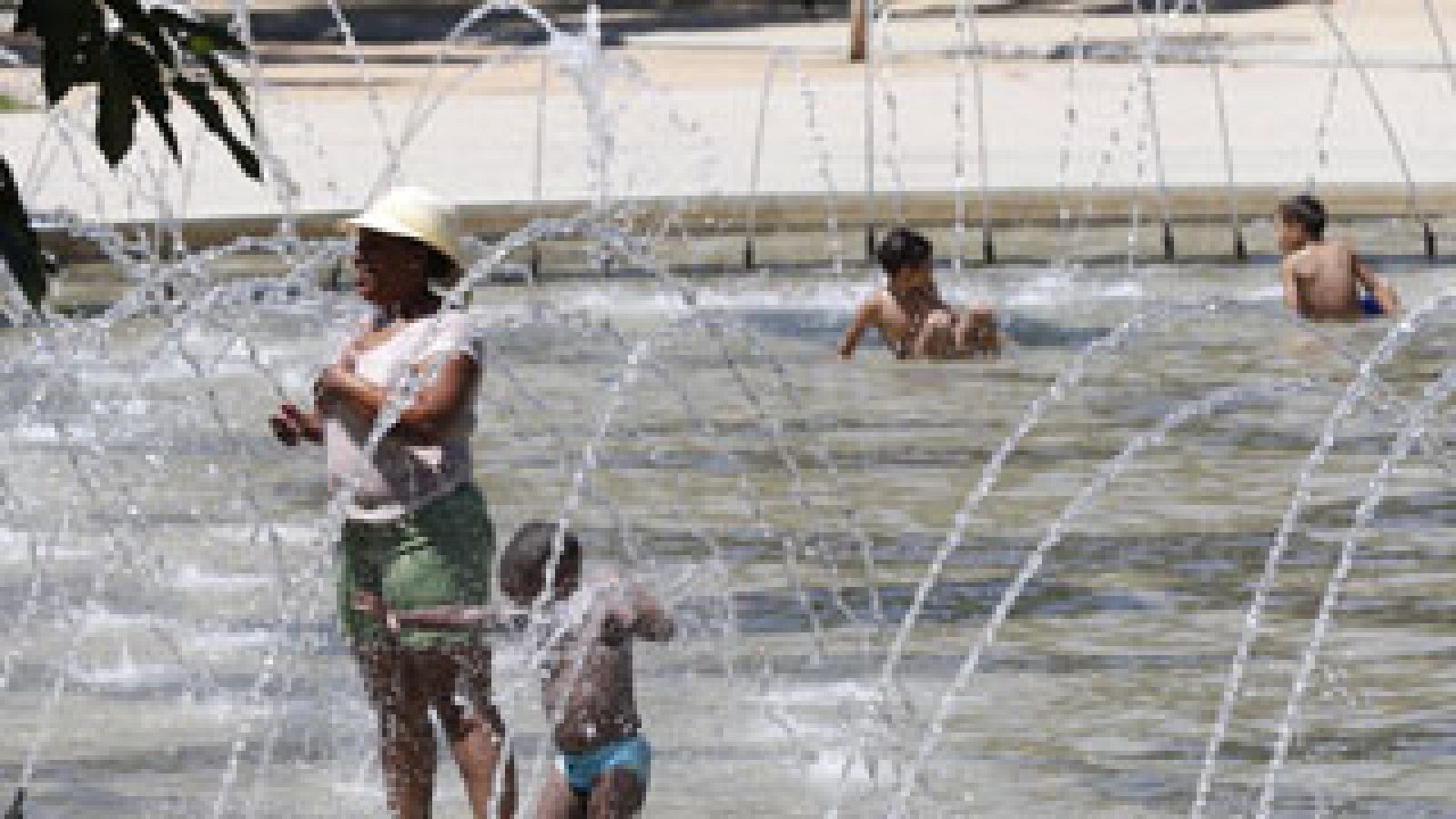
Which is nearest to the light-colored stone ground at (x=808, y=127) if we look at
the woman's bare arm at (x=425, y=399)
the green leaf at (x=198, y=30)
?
the woman's bare arm at (x=425, y=399)

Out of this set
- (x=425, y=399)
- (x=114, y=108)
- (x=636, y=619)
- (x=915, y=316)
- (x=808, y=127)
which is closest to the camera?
(x=114, y=108)

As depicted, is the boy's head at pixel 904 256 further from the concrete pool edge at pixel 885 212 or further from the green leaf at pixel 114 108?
the green leaf at pixel 114 108

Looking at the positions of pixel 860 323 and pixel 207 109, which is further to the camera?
pixel 860 323

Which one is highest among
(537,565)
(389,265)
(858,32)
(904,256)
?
(389,265)

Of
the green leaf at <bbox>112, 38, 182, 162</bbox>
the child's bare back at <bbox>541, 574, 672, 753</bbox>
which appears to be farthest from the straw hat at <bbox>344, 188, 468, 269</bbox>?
the green leaf at <bbox>112, 38, 182, 162</bbox>

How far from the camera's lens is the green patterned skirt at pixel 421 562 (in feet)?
22.2

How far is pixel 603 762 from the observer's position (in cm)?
661

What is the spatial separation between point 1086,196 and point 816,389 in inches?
209

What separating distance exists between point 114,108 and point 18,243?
0.23 metres

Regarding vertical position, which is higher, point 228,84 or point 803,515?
point 228,84

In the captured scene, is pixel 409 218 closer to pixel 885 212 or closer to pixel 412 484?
pixel 412 484

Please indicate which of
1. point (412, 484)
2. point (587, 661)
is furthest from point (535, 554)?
point (412, 484)

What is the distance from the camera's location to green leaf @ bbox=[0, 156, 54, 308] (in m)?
4.97

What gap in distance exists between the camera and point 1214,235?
1880 centimetres
